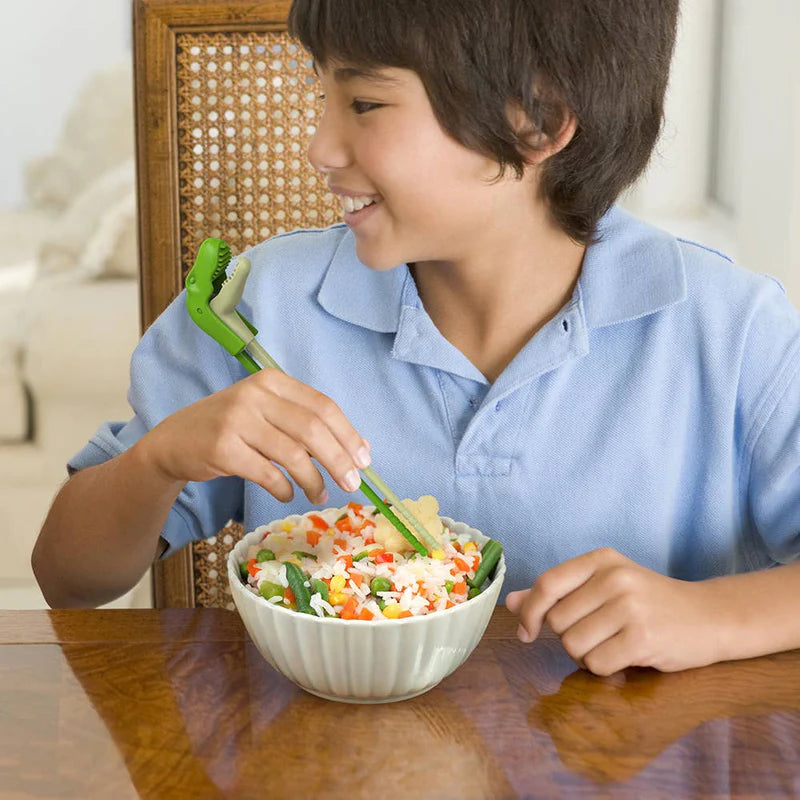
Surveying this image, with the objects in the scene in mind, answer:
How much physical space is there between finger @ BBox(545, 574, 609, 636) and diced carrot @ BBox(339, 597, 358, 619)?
0.59 feet

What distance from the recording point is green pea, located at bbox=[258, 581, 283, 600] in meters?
0.79

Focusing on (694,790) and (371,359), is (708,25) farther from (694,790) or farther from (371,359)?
(694,790)

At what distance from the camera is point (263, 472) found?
2.89 ft

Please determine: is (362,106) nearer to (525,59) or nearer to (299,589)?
(525,59)

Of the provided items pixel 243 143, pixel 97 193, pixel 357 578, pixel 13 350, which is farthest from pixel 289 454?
pixel 97 193

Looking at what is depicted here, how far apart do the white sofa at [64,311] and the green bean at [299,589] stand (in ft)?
6.90

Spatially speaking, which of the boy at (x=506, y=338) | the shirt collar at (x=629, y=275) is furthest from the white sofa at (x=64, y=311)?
the shirt collar at (x=629, y=275)

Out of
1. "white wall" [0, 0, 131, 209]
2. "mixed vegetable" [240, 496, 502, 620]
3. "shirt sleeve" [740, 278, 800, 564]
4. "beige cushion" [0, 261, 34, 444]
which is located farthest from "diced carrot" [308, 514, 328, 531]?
"white wall" [0, 0, 131, 209]

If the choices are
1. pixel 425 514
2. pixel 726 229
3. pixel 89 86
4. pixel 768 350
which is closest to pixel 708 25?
pixel 726 229

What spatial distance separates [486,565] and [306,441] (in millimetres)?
155

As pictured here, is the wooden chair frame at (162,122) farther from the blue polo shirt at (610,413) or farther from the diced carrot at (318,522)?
the diced carrot at (318,522)

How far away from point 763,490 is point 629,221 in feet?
0.97

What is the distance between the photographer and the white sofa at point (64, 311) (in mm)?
3164

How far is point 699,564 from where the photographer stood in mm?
1153
